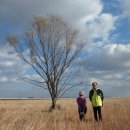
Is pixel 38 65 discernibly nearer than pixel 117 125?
No

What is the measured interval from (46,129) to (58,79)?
73.8 feet

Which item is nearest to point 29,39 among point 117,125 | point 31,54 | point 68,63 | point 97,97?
point 31,54

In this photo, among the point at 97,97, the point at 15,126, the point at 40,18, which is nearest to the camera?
the point at 15,126

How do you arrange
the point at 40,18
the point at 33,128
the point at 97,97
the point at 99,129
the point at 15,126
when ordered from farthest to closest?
the point at 40,18 < the point at 97,97 < the point at 99,129 < the point at 15,126 < the point at 33,128

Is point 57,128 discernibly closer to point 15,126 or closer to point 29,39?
point 15,126

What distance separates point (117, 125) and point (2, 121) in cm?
322

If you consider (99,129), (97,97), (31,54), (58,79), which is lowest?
(99,129)

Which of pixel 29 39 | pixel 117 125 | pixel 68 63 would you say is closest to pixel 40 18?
pixel 29 39

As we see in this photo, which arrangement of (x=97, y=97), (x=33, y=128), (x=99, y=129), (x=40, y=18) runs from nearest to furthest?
(x=33, y=128) < (x=99, y=129) < (x=97, y=97) < (x=40, y=18)

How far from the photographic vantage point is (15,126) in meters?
9.38

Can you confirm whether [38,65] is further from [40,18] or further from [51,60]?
[40,18]

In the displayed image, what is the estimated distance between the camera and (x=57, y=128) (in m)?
9.98

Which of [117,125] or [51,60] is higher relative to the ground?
[51,60]

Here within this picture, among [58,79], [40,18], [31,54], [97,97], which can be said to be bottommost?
[97,97]
